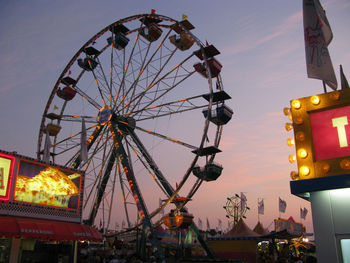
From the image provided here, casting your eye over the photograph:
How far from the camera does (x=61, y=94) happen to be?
23969 mm

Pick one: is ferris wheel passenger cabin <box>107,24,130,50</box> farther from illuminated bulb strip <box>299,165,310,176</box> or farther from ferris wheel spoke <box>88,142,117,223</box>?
illuminated bulb strip <box>299,165,310,176</box>

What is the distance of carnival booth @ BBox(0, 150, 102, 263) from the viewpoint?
11.1 metres

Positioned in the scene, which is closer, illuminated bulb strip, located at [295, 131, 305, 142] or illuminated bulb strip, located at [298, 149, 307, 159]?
illuminated bulb strip, located at [298, 149, 307, 159]

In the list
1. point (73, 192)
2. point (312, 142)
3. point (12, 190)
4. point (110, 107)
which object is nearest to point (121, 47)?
point (110, 107)

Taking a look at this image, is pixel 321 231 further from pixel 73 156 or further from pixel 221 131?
pixel 73 156

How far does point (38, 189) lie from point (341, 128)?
10113 mm

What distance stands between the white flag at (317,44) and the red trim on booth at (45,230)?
9296 mm

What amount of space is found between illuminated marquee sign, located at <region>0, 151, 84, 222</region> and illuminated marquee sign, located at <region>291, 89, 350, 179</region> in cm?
921

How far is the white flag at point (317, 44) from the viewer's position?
6160 millimetres

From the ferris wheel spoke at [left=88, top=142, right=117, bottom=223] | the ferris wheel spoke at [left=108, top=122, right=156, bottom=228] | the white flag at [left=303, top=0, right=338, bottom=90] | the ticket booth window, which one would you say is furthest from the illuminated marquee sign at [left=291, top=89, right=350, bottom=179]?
the ferris wheel spoke at [left=88, top=142, right=117, bottom=223]

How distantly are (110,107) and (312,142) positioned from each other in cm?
1732

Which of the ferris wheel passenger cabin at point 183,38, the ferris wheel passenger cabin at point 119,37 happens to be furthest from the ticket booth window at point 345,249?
the ferris wheel passenger cabin at point 119,37

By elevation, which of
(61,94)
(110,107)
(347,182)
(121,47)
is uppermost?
(121,47)

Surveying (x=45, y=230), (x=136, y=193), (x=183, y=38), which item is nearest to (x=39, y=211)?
(x=45, y=230)
